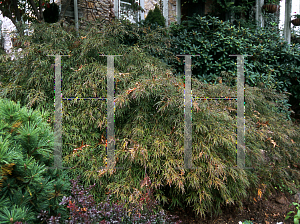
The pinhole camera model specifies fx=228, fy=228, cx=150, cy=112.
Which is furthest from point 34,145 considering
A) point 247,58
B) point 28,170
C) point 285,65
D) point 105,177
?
point 285,65

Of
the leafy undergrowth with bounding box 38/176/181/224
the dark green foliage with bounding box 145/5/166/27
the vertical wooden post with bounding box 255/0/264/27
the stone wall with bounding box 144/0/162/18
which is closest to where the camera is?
the leafy undergrowth with bounding box 38/176/181/224

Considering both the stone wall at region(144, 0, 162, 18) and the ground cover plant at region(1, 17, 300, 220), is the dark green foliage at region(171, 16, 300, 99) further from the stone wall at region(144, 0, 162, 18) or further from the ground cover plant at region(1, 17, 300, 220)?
the ground cover plant at region(1, 17, 300, 220)

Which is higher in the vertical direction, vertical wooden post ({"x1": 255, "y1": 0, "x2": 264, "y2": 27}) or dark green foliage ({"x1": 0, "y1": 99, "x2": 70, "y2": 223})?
vertical wooden post ({"x1": 255, "y1": 0, "x2": 264, "y2": 27})

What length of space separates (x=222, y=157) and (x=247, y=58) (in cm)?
250

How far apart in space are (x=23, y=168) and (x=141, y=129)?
1.03 meters

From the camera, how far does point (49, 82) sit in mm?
2316

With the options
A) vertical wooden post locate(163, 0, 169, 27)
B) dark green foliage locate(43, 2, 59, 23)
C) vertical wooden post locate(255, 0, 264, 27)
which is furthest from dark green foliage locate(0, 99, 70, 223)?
vertical wooden post locate(255, 0, 264, 27)

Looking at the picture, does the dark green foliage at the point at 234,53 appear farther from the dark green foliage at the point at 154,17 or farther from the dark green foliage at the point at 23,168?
the dark green foliage at the point at 23,168

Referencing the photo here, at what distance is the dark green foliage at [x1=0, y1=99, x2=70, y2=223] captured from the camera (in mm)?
1158

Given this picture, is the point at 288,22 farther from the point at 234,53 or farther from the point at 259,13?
the point at 234,53

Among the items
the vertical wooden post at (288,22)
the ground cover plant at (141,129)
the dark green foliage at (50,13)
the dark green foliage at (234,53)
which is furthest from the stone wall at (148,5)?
the vertical wooden post at (288,22)

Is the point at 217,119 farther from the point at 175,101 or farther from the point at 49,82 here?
the point at 49,82

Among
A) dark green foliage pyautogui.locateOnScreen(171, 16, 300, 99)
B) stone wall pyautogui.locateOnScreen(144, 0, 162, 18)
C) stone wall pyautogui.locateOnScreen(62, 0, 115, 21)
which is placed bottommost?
dark green foliage pyautogui.locateOnScreen(171, 16, 300, 99)

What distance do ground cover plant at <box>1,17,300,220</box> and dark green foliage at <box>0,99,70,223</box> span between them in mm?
576
